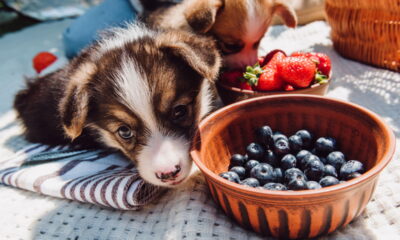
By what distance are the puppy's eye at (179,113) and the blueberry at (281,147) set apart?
0.52 metres

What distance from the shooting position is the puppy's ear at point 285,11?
2.89 metres

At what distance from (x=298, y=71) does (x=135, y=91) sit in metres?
1.03

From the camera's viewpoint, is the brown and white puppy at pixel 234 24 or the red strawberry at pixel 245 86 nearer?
the red strawberry at pixel 245 86

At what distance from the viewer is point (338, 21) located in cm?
313

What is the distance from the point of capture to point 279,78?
232 centimetres

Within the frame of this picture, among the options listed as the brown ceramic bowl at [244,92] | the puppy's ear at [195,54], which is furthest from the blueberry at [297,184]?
the brown ceramic bowl at [244,92]

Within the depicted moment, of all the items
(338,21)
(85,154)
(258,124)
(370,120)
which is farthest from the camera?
(338,21)

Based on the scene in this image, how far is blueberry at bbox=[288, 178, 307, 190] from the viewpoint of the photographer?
142 centimetres

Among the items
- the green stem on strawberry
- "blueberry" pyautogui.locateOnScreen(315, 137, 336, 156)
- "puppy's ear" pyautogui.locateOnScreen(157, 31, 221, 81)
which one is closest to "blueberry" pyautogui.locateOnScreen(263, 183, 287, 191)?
"blueberry" pyautogui.locateOnScreen(315, 137, 336, 156)

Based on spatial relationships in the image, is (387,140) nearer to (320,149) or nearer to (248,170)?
(320,149)

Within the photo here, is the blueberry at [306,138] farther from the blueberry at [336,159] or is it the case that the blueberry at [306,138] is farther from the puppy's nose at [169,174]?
the puppy's nose at [169,174]

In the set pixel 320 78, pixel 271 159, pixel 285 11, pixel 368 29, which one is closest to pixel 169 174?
pixel 271 159

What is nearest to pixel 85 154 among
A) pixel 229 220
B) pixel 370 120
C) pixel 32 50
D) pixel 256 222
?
pixel 229 220

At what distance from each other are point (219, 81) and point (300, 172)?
1.17 m
